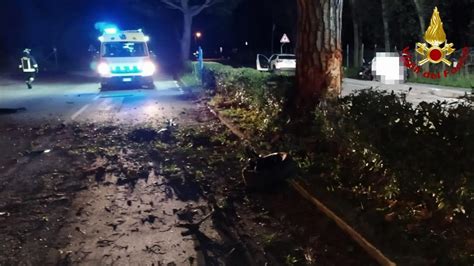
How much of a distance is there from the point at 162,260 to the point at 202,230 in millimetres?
845

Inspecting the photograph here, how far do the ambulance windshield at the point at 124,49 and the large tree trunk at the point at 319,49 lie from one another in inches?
522

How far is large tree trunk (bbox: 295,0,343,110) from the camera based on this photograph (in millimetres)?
8930

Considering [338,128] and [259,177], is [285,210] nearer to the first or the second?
[259,177]

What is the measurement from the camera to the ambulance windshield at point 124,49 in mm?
21297

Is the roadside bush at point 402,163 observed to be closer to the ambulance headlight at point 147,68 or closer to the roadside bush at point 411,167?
the roadside bush at point 411,167

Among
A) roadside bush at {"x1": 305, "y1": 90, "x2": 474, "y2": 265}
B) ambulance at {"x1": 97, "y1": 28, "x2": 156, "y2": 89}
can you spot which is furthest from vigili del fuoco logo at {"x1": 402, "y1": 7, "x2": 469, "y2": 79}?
roadside bush at {"x1": 305, "y1": 90, "x2": 474, "y2": 265}

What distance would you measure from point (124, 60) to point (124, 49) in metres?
0.73

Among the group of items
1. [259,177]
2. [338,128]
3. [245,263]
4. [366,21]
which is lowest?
[245,263]

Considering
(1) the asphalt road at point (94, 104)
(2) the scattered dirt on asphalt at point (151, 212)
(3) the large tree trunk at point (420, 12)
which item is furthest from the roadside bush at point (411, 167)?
(3) the large tree trunk at point (420, 12)

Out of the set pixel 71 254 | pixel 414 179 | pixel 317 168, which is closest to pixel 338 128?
pixel 317 168

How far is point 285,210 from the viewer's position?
241 inches

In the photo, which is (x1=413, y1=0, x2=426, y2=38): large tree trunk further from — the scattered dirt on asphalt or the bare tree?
the scattered dirt on asphalt

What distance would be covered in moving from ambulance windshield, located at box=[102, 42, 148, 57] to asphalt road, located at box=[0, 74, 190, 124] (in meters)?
1.60

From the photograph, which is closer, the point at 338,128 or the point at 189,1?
the point at 338,128
